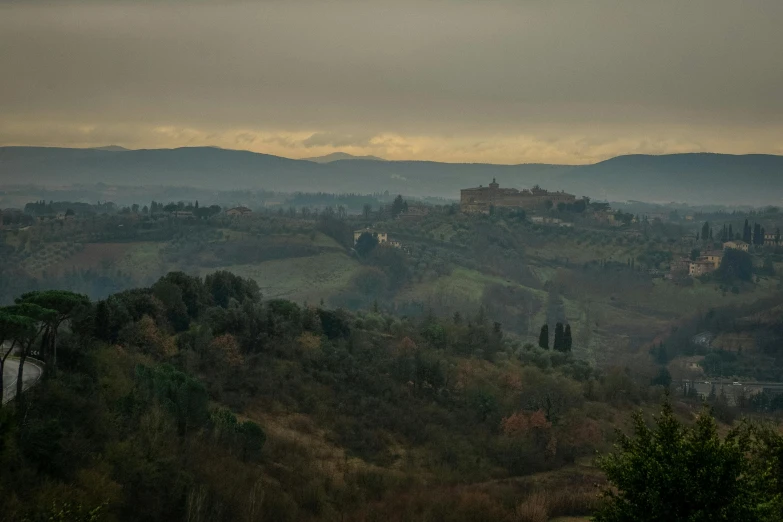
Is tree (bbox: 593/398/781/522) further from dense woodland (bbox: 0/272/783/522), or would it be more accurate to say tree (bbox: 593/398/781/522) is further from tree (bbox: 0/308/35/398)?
tree (bbox: 0/308/35/398)

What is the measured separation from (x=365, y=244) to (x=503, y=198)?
2088 inches

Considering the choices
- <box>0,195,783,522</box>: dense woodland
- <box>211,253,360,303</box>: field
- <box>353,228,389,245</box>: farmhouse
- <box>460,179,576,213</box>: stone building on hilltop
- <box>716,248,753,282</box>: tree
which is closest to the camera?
<box>0,195,783,522</box>: dense woodland

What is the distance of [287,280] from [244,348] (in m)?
68.3

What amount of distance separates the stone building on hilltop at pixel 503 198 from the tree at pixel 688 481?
142m

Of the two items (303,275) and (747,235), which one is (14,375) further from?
(747,235)

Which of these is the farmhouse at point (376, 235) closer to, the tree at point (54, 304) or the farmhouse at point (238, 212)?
the farmhouse at point (238, 212)

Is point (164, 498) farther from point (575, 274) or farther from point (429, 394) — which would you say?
point (575, 274)

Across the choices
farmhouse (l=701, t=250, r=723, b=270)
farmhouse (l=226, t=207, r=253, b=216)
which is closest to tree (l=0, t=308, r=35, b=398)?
farmhouse (l=701, t=250, r=723, b=270)

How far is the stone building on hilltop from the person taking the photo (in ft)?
520

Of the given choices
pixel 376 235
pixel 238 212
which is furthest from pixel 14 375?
pixel 238 212

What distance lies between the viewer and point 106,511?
1436 centimetres

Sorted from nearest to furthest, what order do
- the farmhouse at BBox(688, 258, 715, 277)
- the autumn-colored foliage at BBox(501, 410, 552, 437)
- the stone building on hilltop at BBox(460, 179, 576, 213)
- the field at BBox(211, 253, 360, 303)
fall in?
the autumn-colored foliage at BBox(501, 410, 552, 437) < the field at BBox(211, 253, 360, 303) < the farmhouse at BBox(688, 258, 715, 277) < the stone building on hilltop at BBox(460, 179, 576, 213)

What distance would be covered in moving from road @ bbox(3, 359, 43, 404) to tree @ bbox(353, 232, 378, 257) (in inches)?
→ 3813

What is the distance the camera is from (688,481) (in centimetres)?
1274
